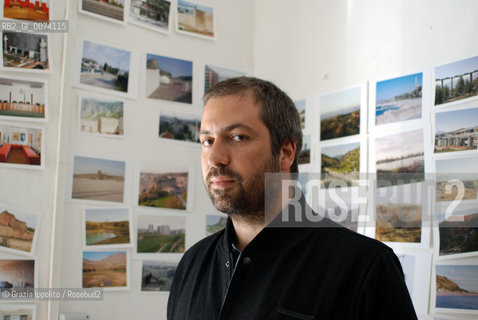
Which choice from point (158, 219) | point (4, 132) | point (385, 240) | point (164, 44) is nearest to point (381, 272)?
point (385, 240)

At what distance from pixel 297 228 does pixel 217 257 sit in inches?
8.8

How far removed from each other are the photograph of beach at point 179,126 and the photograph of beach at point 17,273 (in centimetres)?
65

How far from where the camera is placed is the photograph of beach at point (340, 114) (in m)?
1.67

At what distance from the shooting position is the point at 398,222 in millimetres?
1487

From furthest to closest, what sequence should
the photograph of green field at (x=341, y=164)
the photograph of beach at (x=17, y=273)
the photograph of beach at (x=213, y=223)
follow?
the photograph of beach at (x=213, y=223), the photograph of green field at (x=341, y=164), the photograph of beach at (x=17, y=273)

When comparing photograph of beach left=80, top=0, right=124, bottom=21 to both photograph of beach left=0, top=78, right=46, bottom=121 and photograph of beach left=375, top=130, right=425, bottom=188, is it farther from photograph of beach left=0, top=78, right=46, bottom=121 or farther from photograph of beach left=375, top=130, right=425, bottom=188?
photograph of beach left=375, top=130, right=425, bottom=188

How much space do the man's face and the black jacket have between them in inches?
3.5

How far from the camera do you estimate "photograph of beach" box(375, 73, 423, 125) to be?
4.82 ft

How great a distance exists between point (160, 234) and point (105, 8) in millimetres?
843

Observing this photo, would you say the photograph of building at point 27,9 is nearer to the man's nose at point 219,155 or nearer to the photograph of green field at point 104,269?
the photograph of green field at point 104,269

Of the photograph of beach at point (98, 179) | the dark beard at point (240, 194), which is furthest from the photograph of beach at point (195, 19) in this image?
the dark beard at point (240, 194)

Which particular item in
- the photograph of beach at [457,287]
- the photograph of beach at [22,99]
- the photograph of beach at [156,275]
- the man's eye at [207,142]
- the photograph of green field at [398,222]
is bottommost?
the photograph of beach at [156,275]

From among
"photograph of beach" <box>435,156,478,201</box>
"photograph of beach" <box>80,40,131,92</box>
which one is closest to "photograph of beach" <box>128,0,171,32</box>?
"photograph of beach" <box>80,40,131,92</box>

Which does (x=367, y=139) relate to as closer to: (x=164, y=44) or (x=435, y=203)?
(x=435, y=203)
